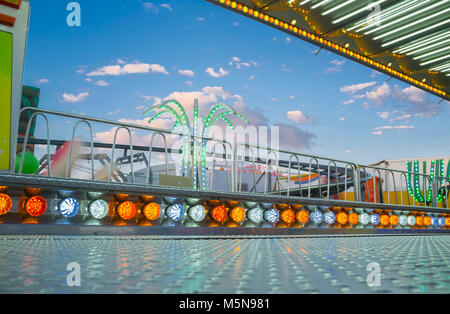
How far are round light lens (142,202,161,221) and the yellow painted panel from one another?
2.92ft

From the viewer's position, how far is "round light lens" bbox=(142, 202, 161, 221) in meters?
2.25

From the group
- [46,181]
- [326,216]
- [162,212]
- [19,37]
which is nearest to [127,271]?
[46,181]

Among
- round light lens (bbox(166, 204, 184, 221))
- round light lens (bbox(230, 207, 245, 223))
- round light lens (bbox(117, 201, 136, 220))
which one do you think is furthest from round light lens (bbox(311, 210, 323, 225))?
round light lens (bbox(117, 201, 136, 220))

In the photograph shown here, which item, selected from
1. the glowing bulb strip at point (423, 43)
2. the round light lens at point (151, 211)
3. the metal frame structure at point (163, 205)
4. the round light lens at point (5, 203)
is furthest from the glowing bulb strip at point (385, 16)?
the round light lens at point (5, 203)

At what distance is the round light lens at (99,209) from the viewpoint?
2.05 m

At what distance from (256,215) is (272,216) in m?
0.17

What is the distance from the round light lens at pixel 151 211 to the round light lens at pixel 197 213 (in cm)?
24

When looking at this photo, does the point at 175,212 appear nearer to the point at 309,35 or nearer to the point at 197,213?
the point at 197,213

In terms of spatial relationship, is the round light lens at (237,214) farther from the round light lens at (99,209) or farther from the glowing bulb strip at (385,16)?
the glowing bulb strip at (385,16)

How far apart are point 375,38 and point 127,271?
4.55m

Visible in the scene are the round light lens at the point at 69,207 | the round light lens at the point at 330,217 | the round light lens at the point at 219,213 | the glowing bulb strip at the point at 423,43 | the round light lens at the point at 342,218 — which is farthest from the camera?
the glowing bulb strip at the point at 423,43

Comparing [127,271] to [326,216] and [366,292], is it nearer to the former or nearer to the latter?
[366,292]

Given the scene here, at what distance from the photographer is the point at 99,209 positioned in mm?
2084

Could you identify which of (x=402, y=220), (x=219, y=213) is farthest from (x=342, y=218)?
(x=219, y=213)
